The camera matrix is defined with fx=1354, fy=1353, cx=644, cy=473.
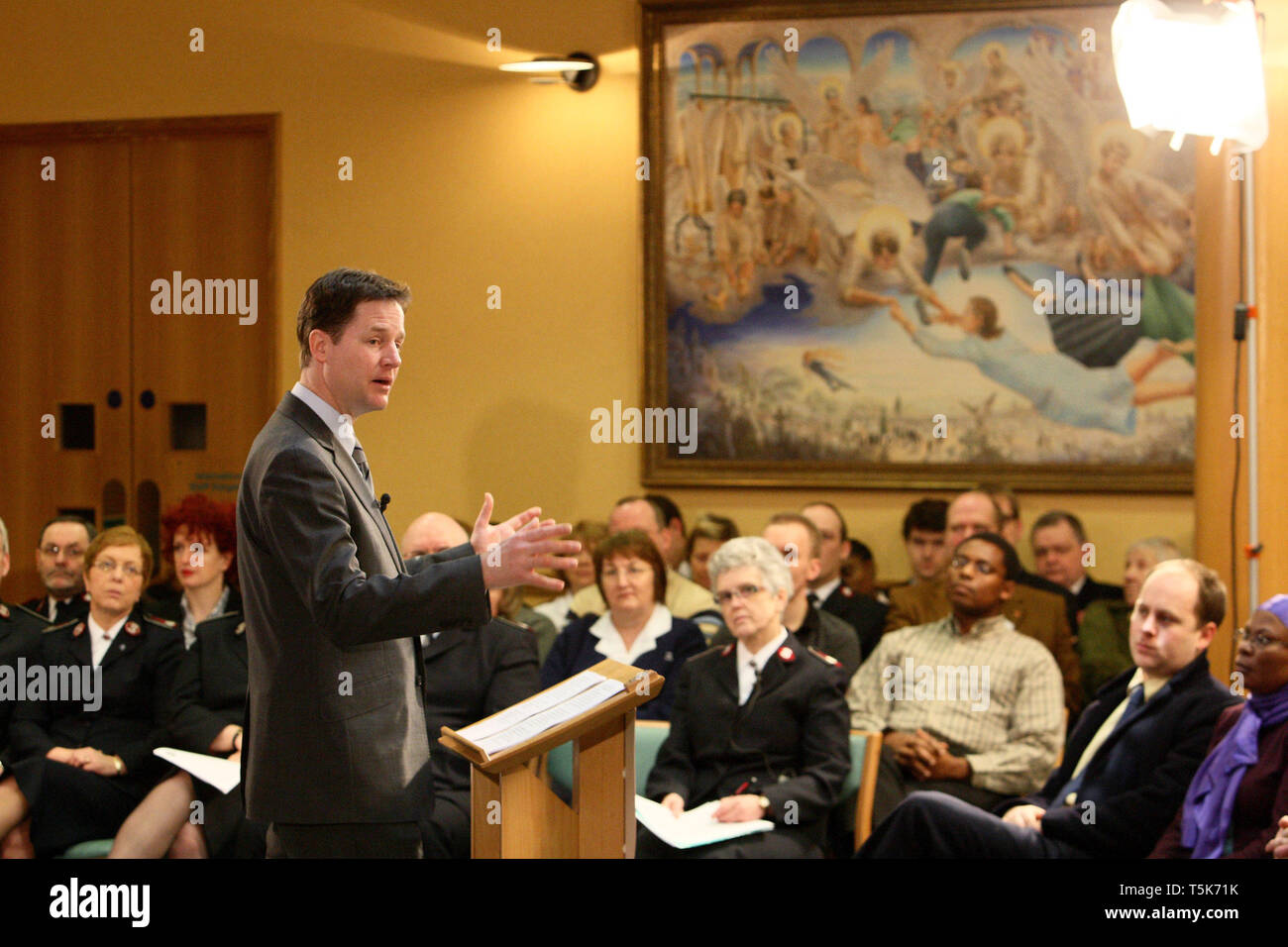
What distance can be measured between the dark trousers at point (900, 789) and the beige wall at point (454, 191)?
235cm

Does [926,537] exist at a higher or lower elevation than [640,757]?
higher

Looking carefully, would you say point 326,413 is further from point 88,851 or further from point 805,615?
point 805,615

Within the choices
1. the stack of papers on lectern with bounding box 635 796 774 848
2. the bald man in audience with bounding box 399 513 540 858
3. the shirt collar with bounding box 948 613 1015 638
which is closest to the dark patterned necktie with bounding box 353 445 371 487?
the stack of papers on lectern with bounding box 635 796 774 848

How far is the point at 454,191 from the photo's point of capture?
20.3ft

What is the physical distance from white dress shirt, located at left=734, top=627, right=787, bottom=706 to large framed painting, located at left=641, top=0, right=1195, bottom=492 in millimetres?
2345

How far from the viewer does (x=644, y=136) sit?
5.99m

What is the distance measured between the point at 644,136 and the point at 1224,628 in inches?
130

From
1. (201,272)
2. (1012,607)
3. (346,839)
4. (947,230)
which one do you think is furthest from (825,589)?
(201,272)

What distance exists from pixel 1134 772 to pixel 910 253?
310cm

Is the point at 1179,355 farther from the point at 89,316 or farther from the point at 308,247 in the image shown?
the point at 89,316

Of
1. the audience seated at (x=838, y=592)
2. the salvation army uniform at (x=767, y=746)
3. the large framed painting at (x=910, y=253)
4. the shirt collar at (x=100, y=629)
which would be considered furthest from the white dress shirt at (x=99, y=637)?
the large framed painting at (x=910, y=253)

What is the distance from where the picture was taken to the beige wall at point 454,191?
609cm

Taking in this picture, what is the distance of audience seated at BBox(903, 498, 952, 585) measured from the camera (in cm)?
544
